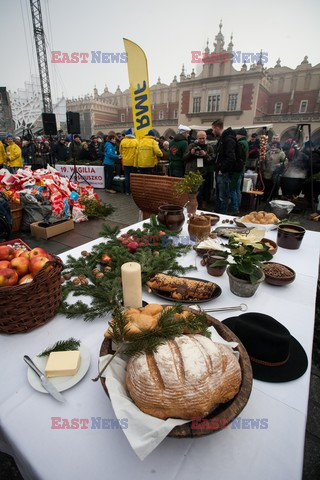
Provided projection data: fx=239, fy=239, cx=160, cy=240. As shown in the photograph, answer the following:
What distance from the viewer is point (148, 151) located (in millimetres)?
6504

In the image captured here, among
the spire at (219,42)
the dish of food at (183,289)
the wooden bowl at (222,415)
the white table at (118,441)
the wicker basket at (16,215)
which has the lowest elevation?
the wicker basket at (16,215)

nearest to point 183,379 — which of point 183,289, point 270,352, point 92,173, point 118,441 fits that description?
point 118,441

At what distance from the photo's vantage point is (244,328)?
0.92 meters

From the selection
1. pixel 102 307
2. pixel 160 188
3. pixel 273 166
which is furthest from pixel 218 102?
pixel 102 307

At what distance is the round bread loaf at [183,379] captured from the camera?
0.61 metres

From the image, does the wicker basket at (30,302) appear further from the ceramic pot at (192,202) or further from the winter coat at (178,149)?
the winter coat at (178,149)

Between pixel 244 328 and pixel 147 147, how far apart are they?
625cm

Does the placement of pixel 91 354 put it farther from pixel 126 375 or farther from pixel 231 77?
pixel 231 77

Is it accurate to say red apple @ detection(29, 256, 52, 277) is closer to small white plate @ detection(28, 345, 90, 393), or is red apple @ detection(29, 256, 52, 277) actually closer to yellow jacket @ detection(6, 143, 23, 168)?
small white plate @ detection(28, 345, 90, 393)

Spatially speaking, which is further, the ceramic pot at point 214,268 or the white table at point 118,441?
the ceramic pot at point 214,268

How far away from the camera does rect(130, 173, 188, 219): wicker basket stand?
105 inches

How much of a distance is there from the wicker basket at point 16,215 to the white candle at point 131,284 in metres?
4.31

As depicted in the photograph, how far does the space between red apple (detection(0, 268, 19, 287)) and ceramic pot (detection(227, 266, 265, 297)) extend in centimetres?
107

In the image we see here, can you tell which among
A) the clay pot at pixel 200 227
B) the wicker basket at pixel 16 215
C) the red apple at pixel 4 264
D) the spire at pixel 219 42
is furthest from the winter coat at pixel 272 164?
the spire at pixel 219 42
